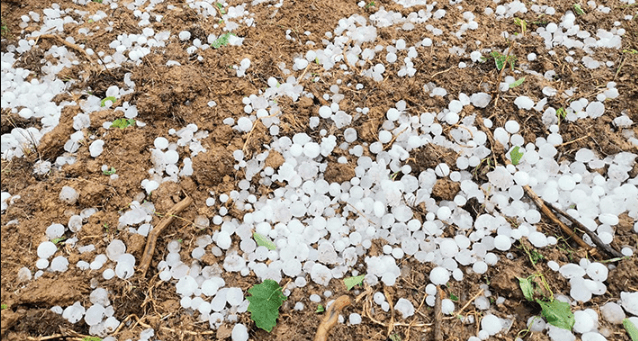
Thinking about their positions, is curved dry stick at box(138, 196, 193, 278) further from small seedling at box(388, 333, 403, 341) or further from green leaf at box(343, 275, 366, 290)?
small seedling at box(388, 333, 403, 341)

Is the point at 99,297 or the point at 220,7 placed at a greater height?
the point at 220,7

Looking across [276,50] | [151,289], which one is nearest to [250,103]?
[276,50]

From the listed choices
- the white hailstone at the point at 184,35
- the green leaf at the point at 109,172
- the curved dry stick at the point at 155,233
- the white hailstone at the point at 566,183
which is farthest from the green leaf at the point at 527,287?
the white hailstone at the point at 184,35

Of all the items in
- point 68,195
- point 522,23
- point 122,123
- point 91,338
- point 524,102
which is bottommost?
point 91,338

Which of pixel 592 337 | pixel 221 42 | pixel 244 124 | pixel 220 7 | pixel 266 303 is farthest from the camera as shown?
pixel 220 7

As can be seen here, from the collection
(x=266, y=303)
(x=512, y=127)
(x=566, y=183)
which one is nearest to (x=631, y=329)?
(x=566, y=183)

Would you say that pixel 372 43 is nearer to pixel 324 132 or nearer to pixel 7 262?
pixel 324 132

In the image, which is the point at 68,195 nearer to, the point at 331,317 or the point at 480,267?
the point at 331,317
